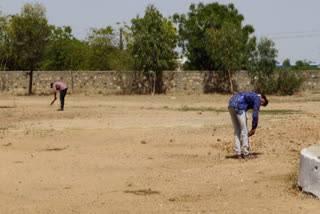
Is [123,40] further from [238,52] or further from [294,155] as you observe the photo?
[294,155]

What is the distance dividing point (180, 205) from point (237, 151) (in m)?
3.85

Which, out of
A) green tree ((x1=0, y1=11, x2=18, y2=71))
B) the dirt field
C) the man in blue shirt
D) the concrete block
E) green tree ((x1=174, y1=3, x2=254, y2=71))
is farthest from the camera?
green tree ((x1=174, y1=3, x2=254, y2=71))

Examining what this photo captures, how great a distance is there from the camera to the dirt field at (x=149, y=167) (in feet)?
29.7

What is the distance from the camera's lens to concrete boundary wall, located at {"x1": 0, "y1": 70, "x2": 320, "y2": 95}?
42.1 m

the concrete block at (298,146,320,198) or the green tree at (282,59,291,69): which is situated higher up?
the green tree at (282,59,291,69)

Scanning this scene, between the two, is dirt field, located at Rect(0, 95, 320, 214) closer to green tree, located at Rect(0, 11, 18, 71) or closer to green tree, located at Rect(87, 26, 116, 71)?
green tree, located at Rect(0, 11, 18, 71)

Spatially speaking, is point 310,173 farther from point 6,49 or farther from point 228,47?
point 6,49

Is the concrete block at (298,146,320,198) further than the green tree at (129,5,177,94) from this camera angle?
No

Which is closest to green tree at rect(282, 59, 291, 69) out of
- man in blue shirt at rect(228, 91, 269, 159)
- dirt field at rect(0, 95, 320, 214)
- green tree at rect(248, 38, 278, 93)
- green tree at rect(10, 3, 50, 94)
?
green tree at rect(248, 38, 278, 93)

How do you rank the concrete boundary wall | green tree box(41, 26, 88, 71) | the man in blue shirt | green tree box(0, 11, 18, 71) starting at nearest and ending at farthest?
the man in blue shirt
green tree box(0, 11, 18, 71)
the concrete boundary wall
green tree box(41, 26, 88, 71)

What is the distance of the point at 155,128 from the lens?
17.8 metres

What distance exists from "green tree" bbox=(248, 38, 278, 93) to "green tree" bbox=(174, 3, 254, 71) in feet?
31.6

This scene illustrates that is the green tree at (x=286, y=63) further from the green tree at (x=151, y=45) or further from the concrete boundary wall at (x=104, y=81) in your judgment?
the green tree at (x=151, y=45)

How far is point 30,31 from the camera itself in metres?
39.4
